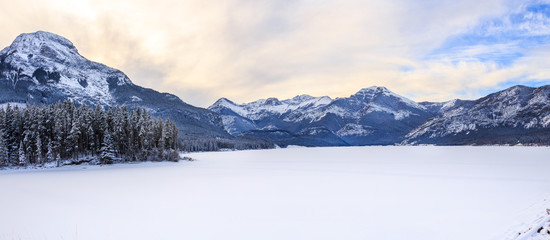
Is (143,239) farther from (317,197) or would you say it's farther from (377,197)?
(377,197)

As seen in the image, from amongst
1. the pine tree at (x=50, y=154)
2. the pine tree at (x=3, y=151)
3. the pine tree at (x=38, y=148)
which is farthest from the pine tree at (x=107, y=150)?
the pine tree at (x=3, y=151)

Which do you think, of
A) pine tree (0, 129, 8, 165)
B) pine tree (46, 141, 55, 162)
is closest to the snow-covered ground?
pine tree (0, 129, 8, 165)

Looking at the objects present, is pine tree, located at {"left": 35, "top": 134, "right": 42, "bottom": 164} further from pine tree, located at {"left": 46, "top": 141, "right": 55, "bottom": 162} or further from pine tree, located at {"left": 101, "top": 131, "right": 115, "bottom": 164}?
pine tree, located at {"left": 101, "top": 131, "right": 115, "bottom": 164}

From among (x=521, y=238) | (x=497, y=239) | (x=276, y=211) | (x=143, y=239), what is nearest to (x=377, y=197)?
(x=276, y=211)

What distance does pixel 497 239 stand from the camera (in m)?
13.0

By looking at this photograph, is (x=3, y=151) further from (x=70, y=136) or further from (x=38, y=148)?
(x=70, y=136)

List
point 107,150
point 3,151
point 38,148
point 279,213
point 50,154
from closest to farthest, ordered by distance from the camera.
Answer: point 279,213 < point 3,151 < point 38,148 < point 50,154 < point 107,150

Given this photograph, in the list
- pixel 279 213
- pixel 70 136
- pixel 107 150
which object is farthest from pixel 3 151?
pixel 279 213

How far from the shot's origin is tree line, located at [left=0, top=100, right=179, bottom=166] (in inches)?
2682

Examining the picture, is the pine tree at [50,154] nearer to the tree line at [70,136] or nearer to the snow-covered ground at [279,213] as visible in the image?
the tree line at [70,136]

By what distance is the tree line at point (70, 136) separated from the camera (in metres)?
68.1

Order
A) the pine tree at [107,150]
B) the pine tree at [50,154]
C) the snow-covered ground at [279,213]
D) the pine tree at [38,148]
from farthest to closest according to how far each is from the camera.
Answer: the pine tree at [107,150] → the pine tree at [50,154] → the pine tree at [38,148] → the snow-covered ground at [279,213]

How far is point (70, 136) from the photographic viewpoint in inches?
2685

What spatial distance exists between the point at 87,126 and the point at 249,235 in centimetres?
7595
